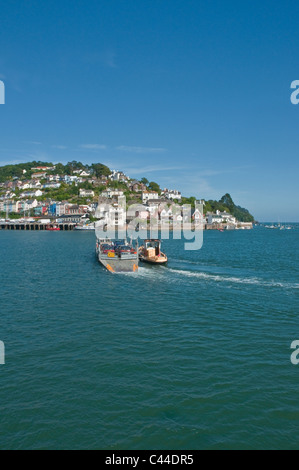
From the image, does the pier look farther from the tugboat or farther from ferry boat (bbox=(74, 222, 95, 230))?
the tugboat

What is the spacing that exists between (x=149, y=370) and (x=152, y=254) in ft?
109

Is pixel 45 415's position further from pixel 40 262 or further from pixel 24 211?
pixel 24 211

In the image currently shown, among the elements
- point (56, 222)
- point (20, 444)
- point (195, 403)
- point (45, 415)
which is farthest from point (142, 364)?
point (56, 222)

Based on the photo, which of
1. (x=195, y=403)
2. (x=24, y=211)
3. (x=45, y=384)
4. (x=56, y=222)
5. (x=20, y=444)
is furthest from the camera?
(x=24, y=211)

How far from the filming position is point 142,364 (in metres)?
14.8

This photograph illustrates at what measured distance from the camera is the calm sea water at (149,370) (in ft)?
34.3

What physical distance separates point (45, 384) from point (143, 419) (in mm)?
4347

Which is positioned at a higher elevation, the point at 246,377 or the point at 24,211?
the point at 24,211

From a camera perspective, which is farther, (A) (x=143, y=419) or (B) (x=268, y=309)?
(B) (x=268, y=309)

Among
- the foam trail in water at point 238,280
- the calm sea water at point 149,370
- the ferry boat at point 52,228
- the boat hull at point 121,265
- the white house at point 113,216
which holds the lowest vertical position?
the calm sea water at point 149,370

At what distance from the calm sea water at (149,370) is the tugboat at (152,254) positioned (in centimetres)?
1651

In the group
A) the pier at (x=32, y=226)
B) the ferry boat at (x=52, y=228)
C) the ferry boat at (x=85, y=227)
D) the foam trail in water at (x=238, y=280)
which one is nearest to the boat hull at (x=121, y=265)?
the foam trail in water at (x=238, y=280)

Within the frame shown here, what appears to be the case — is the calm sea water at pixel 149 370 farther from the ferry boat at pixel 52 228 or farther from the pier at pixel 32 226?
the ferry boat at pixel 52 228

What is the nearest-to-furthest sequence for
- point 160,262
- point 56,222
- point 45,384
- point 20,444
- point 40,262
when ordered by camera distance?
point 20,444
point 45,384
point 160,262
point 40,262
point 56,222
